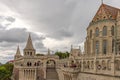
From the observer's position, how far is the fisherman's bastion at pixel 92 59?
53834 mm

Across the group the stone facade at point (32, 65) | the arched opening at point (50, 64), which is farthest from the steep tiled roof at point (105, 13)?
the stone facade at point (32, 65)

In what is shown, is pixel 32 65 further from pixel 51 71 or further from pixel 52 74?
pixel 52 74

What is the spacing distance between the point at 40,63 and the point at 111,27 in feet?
121

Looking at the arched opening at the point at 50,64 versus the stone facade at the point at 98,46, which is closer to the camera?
the stone facade at the point at 98,46

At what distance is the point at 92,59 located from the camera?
6175 centimetres

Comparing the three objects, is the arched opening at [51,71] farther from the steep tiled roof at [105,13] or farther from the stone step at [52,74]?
the steep tiled roof at [105,13]

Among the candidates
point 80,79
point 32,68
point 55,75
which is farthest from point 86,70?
point 32,68

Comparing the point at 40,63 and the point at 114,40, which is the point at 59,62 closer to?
the point at 40,63

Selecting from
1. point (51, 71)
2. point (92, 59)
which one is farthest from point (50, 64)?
point (92, 59)

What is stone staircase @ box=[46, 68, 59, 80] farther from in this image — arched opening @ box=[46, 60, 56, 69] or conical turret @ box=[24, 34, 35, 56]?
conical turret @ box=[24, 34, 35, 56]

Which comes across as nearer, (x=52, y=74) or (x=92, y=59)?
(x=92, y=59)

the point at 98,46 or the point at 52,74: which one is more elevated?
the point at 98,46

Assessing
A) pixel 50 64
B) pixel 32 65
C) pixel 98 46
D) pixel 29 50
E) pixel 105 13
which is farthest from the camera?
pixel 50 64

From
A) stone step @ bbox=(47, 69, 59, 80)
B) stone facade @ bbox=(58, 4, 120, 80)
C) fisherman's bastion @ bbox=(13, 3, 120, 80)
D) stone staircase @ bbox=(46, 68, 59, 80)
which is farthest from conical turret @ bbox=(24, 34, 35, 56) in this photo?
stone facade @ bbox=(58, 4, 120, 80)
